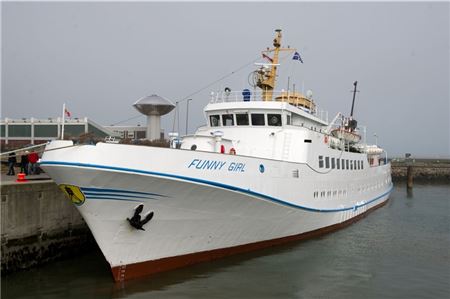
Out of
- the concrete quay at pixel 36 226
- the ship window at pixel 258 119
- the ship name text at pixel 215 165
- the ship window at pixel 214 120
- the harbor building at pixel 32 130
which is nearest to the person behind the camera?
the ship name text at pixel 215 165

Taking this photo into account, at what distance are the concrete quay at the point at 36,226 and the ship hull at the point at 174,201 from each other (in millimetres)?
2487

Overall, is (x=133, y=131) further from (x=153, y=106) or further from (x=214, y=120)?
(x=214, y=120)

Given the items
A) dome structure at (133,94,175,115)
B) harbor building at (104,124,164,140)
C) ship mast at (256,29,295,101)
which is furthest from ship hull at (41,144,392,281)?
harbor building at (104,124,164,140)

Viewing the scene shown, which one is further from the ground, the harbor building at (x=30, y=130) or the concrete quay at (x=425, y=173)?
the harbor building at (x=30, y=130)

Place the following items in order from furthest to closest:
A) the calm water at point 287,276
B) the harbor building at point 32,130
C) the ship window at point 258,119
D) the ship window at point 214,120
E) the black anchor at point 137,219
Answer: the harbor building at point 32,130, the ship window at point 214,120, the ship window at point 258,119, the calm water at point 287,276, the black anchor at point 137,219

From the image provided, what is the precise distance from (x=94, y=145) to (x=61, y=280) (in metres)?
4.12

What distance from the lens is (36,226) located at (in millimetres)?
11039

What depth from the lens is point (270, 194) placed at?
11273 millimetres

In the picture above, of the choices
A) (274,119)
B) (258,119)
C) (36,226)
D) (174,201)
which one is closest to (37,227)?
Result: (36,226)

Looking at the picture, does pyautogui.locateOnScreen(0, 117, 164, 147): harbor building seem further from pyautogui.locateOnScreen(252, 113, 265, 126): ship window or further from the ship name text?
the ship name text

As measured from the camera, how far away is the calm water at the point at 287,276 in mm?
9375

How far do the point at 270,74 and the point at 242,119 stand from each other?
3.07 meters

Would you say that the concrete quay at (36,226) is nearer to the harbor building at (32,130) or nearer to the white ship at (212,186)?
the white ship at (212,186)

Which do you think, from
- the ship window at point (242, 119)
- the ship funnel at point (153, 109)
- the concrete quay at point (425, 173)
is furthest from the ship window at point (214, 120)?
the concrete quay at point (425, 173)
